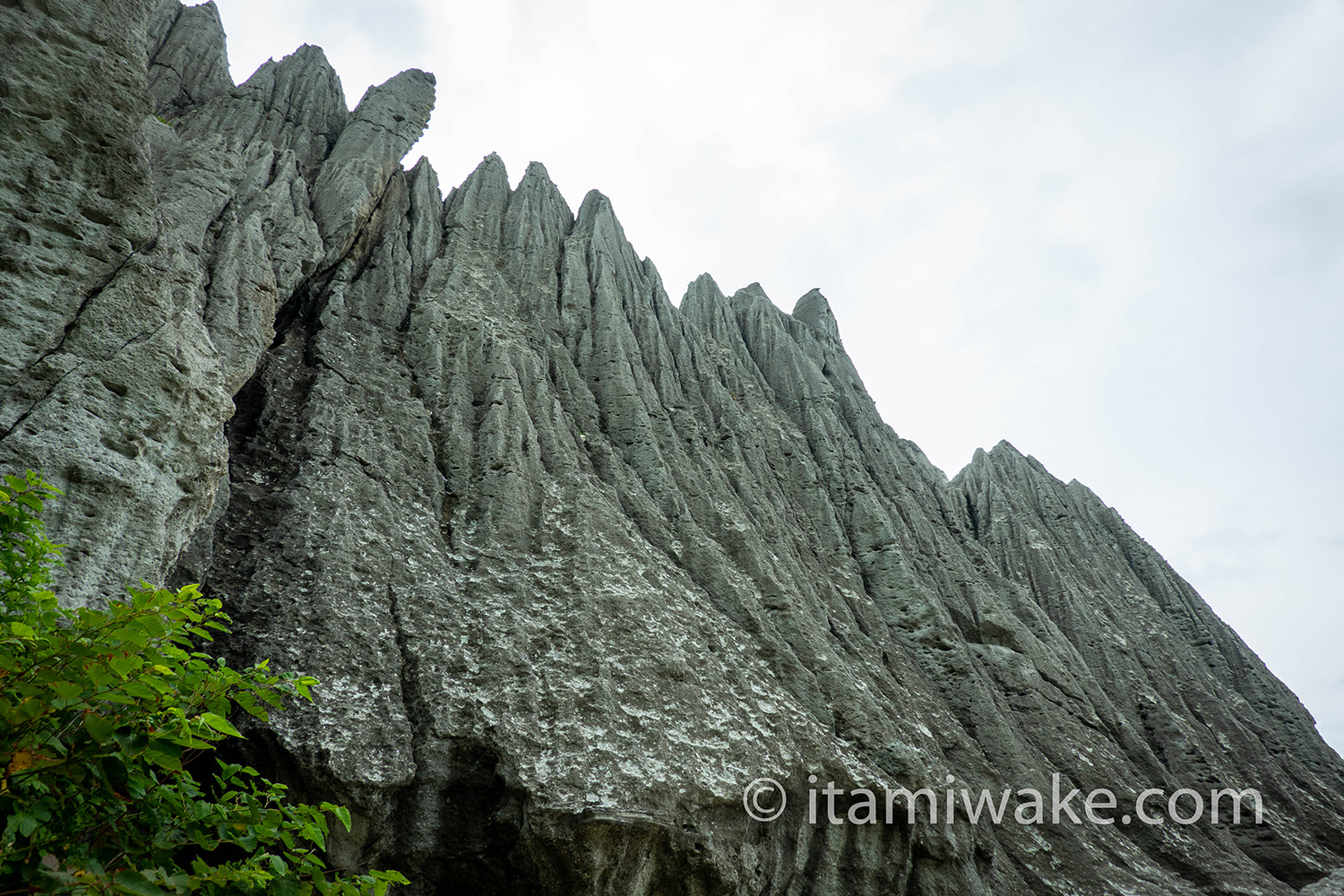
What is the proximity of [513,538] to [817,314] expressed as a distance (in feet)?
98.8

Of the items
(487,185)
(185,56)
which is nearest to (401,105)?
(487,185)

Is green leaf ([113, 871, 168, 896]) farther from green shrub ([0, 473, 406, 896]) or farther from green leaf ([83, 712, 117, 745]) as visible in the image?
green leaf ([83, 712, 117, 745])

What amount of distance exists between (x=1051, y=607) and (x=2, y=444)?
98.2 ft

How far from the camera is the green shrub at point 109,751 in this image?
327 centimetres

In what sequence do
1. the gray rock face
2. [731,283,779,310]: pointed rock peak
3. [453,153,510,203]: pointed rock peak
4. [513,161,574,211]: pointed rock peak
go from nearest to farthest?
the gray rock face, [453,153,510,203]: pointed rock peak, [513,161,574,211]: pointed rock peak, [731,283,779,310]: pointed rock peak

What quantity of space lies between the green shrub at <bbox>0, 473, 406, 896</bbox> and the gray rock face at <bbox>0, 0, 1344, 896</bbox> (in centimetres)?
334

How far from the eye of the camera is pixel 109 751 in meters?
3.47

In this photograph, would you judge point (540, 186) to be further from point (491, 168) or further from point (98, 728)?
point (98, 728)

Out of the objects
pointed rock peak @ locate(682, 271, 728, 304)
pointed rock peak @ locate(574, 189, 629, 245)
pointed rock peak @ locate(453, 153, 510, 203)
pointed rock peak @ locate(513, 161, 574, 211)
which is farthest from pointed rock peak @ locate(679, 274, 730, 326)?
pointed rock peak @ locate(453, 153, 510, 203)

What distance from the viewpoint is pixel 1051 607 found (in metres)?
27.9

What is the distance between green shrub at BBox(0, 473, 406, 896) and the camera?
129 inches

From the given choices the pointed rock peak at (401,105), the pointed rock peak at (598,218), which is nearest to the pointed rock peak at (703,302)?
the pointed rock peak at (598,218)

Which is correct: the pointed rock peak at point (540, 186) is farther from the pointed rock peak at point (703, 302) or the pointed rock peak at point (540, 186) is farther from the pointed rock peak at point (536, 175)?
the pointed rock peak at point (703, 302)

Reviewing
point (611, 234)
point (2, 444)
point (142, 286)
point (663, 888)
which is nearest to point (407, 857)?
point (663, 888)
